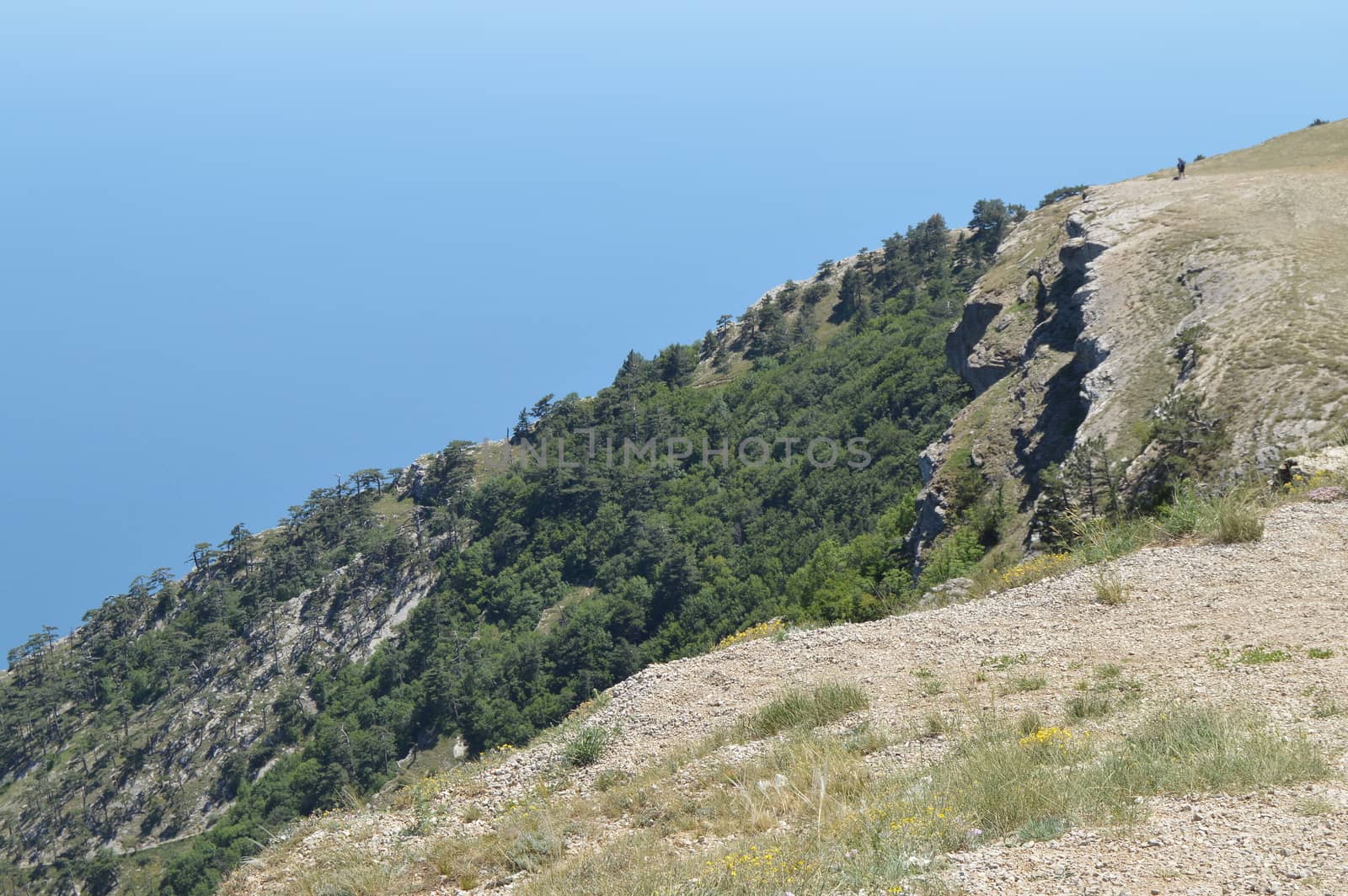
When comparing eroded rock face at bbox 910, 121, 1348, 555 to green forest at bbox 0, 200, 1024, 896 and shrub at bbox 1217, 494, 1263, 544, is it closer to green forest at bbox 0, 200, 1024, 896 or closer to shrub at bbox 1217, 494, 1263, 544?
shrub at bbox 1217, 494, 1263, 544

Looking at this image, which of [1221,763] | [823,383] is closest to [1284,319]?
[1221,763]

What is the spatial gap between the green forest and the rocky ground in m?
35.5

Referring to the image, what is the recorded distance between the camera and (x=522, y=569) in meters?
93.6

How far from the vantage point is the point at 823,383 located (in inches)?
3797

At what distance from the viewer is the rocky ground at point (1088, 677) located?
19.0 feet

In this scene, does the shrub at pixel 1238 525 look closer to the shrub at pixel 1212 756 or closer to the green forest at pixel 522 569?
the shrub at pixel 1212 756

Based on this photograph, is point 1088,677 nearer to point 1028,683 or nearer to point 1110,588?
point 1028,683

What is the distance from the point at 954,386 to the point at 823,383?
21.6m

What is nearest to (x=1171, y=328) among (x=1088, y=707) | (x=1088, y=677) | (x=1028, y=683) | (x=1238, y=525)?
(x=1238, y=525)

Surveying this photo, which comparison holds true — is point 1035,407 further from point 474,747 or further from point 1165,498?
point 474,747

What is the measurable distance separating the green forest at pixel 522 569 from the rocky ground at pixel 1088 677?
117 ft

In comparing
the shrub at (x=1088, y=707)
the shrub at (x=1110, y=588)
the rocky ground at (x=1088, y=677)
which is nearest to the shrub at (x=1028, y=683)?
the rocky ground at (x=1088, y=677)

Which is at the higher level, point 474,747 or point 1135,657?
point 1135,657

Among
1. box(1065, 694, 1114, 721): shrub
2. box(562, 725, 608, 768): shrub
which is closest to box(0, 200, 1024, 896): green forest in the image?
box(562, 725, 608, 768): shrub
